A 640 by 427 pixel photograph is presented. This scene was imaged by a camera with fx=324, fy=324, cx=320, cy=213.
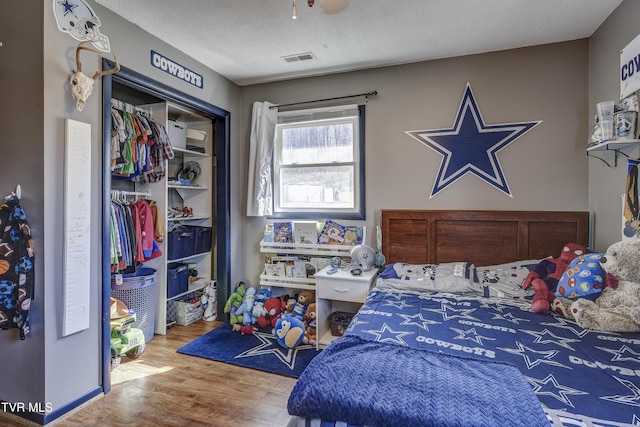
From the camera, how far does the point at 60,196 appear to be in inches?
73.0

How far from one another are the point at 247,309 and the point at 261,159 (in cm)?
151

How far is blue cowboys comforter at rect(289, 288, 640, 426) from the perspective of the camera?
3.38ft

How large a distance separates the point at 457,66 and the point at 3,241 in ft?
11.2

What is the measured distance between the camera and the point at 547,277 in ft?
7.18

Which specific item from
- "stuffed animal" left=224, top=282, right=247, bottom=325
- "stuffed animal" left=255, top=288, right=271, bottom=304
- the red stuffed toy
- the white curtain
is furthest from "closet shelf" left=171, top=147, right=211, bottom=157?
the red stuffed toy

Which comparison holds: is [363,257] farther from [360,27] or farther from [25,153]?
[25,153]

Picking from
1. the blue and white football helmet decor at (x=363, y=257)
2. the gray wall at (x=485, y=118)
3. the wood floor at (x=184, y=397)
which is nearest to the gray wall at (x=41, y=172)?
the wood floor at (x=184, y=397)

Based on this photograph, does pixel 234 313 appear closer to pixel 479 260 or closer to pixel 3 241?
pixel 3 241

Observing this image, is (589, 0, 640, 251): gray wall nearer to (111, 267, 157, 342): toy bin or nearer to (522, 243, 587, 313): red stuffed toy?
(522, 243, 587, 313): red stuffed toy

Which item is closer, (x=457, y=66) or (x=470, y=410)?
(x=470, y=410)

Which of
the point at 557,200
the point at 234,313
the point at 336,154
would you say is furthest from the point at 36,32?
the point at 557,200

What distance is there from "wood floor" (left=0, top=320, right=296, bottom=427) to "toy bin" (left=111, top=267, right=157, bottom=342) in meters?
0.28

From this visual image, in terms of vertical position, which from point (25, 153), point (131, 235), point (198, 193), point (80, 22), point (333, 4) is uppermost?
point (80, 22)

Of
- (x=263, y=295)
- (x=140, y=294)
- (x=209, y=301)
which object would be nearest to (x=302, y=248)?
(x=263, y=295)
